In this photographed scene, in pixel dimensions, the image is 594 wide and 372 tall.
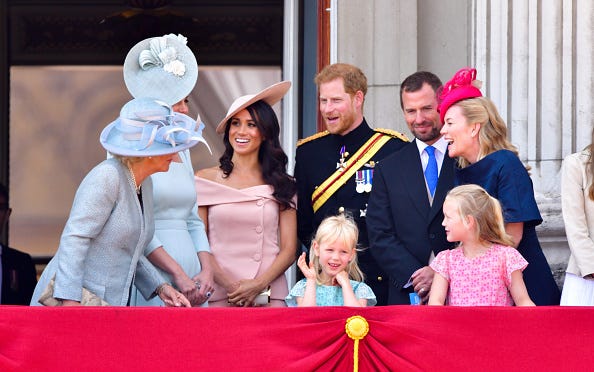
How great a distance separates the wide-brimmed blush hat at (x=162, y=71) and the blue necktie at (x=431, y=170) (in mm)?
1039

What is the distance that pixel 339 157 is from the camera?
6750mm

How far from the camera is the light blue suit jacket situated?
548 centimetres

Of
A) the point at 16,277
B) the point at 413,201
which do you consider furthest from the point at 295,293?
the point at 16,277

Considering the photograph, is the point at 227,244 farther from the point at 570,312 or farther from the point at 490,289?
the point at 570,312

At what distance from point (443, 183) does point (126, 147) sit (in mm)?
1398

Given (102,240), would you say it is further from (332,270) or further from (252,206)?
(252,206)

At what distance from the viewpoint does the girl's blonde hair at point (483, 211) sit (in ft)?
18.7

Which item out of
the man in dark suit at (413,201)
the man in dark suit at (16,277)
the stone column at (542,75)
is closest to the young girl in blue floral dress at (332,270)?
the man in dark suit at (413,201)

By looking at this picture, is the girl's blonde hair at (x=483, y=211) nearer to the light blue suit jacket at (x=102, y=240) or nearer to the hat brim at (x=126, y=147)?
the hat brim at (x=126, y=147)

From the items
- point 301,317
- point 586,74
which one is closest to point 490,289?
point 301,317

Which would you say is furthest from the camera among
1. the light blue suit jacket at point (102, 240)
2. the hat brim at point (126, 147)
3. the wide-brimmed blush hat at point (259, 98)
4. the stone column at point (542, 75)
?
the stone column at point (542, 75)

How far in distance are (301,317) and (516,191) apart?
115 centimetres

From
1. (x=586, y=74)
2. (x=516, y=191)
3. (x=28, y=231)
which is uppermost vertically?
(x=586, y=74)

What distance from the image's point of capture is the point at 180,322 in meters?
5.26
